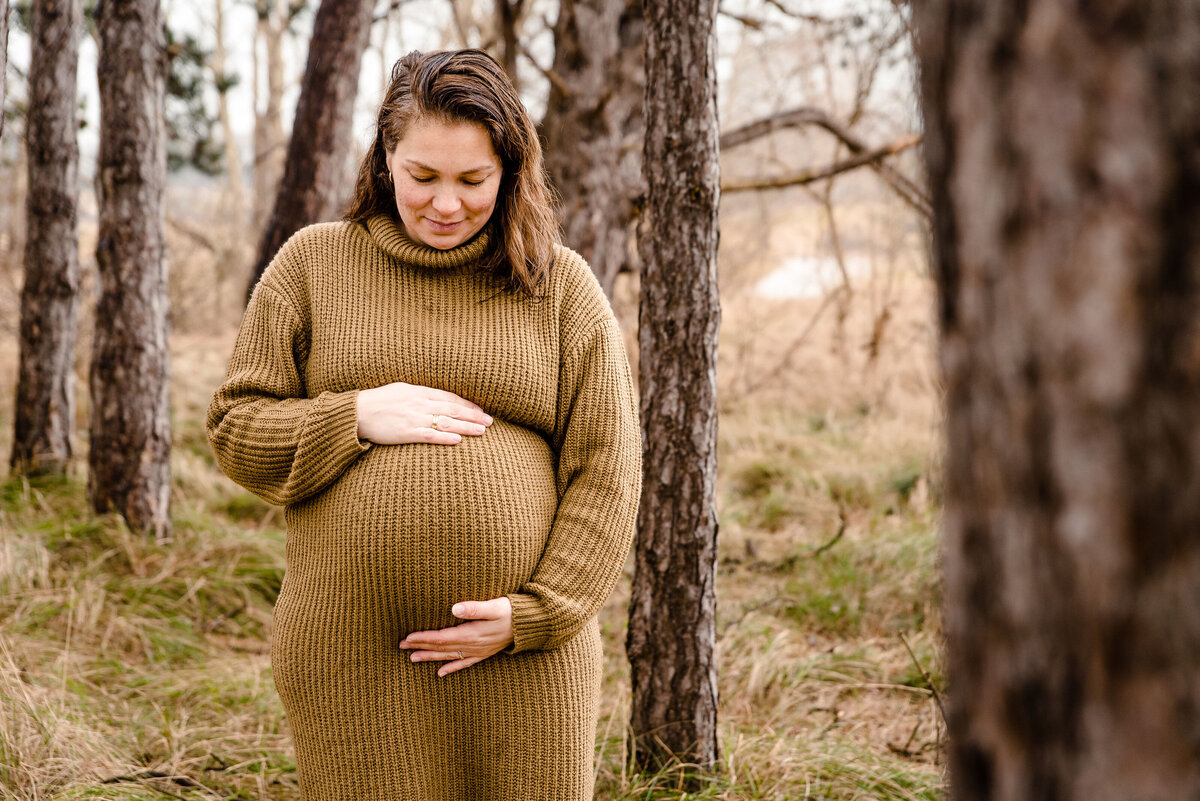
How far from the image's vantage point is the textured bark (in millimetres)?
2443

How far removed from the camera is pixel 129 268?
4480 millimetres

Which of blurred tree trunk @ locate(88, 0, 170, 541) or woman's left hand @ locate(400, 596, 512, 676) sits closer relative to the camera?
woman's left hand @ locate(400, 596, 512, 676)

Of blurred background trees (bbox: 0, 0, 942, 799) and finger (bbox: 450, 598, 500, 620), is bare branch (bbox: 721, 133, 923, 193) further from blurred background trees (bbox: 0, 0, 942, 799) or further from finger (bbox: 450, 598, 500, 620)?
finger (bbox: 450, 598, 500, 620)

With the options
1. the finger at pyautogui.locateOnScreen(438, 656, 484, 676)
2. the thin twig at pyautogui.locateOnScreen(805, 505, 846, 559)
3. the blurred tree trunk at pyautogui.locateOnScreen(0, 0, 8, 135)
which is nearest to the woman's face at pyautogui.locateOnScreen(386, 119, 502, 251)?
the finger at pyautogui.locateOnScreen(438, 656, 484, 676)

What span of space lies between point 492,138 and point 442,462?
0.68 m

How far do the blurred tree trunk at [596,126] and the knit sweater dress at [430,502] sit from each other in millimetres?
3133

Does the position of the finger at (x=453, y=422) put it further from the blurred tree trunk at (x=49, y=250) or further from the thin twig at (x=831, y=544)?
the blurred tree trunk at (x=49, y=250)

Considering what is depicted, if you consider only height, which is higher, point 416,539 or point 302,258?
point 302,258

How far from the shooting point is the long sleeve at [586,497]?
5.92 feet

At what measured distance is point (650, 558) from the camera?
104 inches

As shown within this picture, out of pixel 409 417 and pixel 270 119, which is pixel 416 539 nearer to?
pixel 409 417

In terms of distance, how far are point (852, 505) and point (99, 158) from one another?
15.9ft

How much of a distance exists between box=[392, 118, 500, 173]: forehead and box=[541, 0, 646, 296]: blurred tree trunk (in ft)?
10.4

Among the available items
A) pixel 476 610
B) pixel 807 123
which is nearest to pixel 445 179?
pixel 476 610
